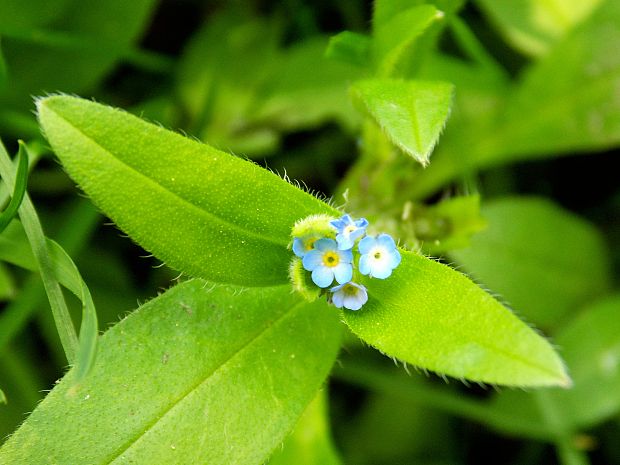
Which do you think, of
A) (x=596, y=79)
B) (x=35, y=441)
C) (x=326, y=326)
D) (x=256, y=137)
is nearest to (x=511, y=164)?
(x=596, y=79)

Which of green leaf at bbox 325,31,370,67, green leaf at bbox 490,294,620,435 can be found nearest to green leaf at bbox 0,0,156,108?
green leaf at bbox 325,31,370,67

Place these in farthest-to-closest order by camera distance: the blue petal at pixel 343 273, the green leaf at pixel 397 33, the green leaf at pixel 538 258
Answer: the green leaf at pixel 538 258 → the green leaf at pixel 397 33 → the blue petal at pixel 343 273

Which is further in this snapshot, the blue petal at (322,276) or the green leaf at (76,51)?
the green leaf at (76,51)

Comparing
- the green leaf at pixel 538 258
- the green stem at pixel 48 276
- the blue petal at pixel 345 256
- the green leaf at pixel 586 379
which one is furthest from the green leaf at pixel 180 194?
the green leaf at pixel 586 379

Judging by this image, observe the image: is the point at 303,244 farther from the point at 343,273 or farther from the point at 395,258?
the point at 395,258

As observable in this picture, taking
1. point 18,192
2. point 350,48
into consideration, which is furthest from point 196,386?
point 350,48

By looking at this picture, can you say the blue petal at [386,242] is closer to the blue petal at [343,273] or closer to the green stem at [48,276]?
the blue petal at [343,273]

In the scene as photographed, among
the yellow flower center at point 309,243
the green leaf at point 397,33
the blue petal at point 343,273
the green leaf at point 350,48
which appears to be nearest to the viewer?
the blue petal at point 343,273

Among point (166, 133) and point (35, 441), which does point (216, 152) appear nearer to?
point (166, 133)
